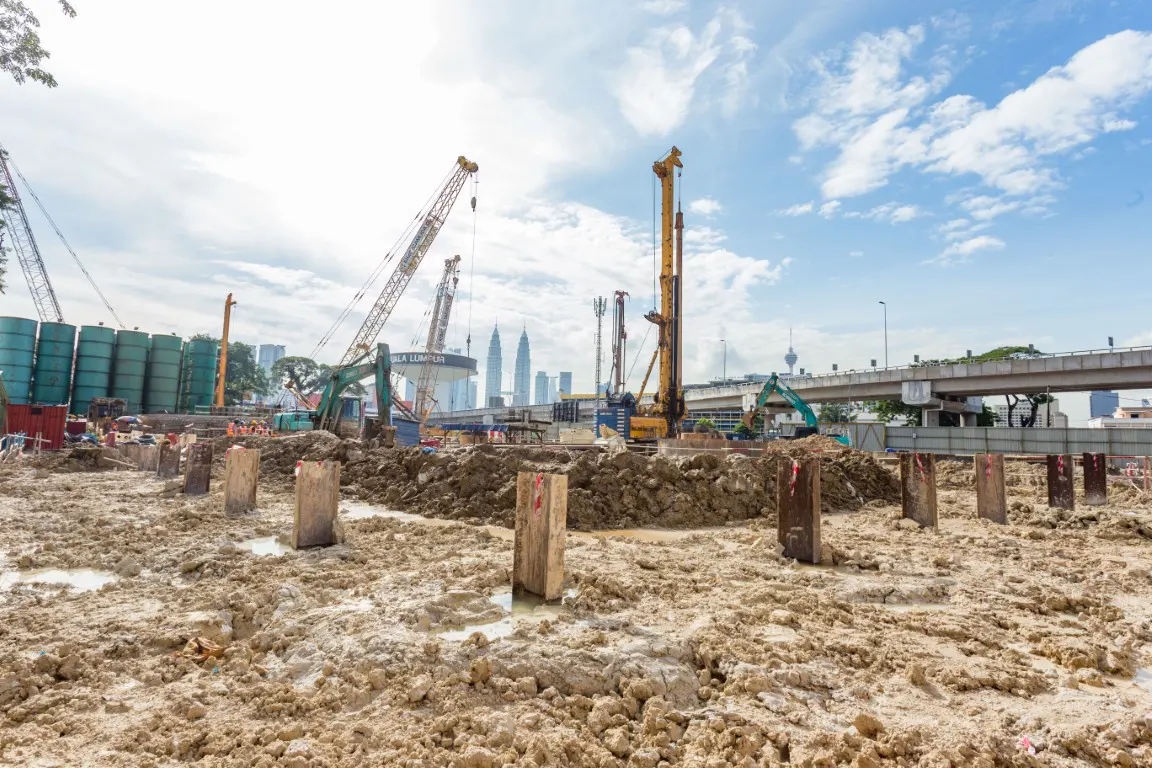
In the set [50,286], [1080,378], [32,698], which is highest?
[50,286]

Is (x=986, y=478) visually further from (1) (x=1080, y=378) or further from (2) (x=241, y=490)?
(1) (x=1080, y=378)

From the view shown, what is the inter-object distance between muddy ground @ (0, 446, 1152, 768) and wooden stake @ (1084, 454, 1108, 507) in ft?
20.8

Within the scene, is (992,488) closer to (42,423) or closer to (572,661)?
(572,661)

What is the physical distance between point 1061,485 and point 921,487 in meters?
4.50

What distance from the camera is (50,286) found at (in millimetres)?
61312

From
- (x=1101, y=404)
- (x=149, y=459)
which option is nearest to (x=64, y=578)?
(x=149, y=459)

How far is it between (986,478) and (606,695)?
10.8 metres

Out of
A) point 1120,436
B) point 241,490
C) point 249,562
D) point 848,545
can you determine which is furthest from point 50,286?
point 1120,436

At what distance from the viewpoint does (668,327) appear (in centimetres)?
3020

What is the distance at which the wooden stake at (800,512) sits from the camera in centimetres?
772

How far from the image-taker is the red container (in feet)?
81.1

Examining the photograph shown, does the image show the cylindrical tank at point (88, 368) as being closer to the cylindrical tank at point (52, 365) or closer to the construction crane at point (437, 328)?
the cylindrical tank at point (52, 365)

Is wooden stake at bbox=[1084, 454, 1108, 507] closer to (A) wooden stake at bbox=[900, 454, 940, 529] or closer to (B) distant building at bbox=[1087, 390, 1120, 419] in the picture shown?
(A) wooden stake at bbox=[900, 454, 940, 529]

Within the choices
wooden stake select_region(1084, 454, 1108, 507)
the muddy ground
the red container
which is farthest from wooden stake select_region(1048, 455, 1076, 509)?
the red container
